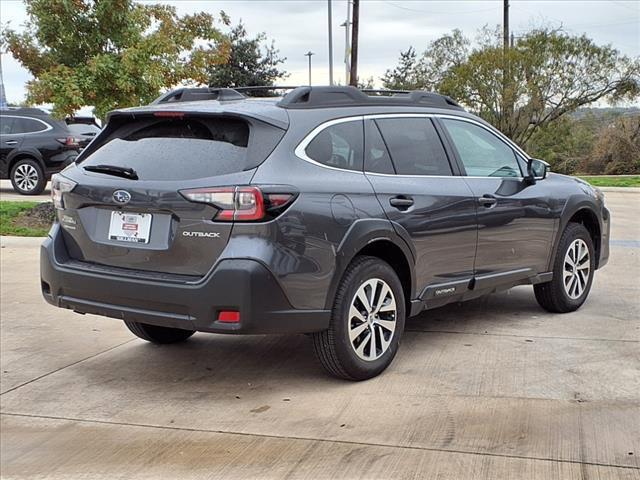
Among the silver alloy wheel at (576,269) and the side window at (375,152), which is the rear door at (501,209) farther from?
the side window at (375,152)

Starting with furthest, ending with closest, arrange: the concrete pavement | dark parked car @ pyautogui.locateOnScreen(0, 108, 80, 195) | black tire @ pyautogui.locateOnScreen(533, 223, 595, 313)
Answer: dark parked car @ pyautogui.locateOnScreen(0, 108, 80, 195), black tire @ pyautogui.locateOnScreen(533, 223, 595, 313), the concrete pavement

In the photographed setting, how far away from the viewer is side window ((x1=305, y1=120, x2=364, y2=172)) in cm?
469

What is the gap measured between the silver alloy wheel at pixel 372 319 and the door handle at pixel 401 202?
1.55 ft

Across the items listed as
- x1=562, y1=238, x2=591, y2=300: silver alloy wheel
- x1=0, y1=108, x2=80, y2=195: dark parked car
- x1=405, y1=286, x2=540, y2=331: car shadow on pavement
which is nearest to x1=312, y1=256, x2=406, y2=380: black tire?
x1=405, y1=286, x2=540, y2=331: car shadow on pavement

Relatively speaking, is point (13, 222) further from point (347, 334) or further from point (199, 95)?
point (347, 334)

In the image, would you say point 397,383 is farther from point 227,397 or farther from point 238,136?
point 238,136

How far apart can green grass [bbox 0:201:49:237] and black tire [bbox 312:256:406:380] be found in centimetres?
710

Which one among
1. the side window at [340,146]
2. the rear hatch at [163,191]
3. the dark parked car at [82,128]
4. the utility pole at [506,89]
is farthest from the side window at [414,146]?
the utility pole at [506,89]

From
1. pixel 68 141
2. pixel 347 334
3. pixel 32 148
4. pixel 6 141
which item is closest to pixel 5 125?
pixel 6 141

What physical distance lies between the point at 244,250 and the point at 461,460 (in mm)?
1481

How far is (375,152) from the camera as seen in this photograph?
5.07m

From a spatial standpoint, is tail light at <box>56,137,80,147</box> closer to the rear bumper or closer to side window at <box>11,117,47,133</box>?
side window at <box>11,117,47,133</box>

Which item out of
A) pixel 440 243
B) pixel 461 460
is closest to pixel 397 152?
→ pixel 440 243

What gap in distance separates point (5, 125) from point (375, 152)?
1330cm
